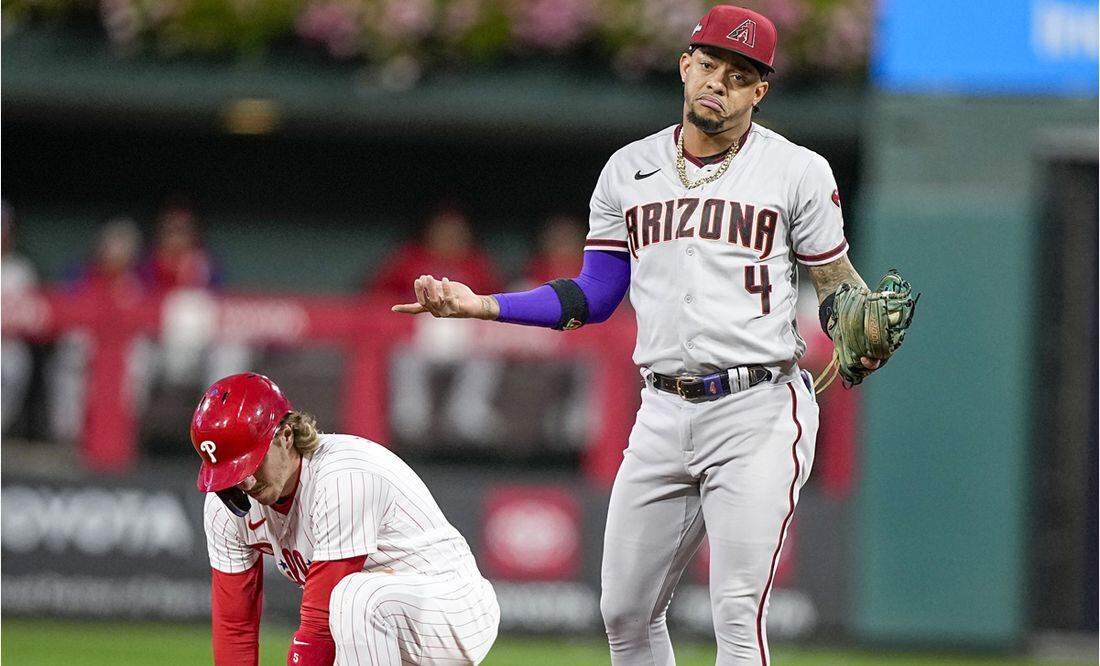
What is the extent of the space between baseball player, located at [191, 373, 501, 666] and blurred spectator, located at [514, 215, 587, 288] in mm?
5098

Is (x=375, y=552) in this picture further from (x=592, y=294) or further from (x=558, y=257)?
(x=558, y=257)

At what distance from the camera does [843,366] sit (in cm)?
387

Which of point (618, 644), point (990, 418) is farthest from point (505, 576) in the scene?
point (618, 644)

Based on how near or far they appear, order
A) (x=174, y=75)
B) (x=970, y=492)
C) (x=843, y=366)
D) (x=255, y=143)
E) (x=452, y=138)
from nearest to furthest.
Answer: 1. (x=843, y=366)
2. (x=970, y=492)
3. (x=174, y=75)
4. (x=452, y=138)
5. (x=255, y=143)

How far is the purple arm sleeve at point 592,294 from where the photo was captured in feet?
13.4

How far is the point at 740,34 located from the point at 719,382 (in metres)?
0.88

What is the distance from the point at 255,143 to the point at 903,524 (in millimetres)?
5921

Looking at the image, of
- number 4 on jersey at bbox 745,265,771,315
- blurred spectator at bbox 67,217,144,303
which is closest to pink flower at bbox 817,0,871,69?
blurred spectator at bbox 67,217,144,303

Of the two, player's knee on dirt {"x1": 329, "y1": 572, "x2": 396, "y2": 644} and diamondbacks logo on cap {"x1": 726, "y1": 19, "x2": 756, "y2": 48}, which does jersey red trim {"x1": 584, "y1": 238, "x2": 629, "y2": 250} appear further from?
player's knee on dirt {"x1": 329, "y1": 572, "x2": 396, "y2": 644}

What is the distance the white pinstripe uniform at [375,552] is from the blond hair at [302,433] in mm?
33

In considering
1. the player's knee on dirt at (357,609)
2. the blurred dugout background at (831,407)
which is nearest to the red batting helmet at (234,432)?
the player's knee on dirt at (357,609)

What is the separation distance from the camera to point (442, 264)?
9453mm

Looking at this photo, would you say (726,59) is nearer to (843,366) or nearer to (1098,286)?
(843,366)

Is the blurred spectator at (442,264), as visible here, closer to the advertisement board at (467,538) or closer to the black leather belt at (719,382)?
the advertisement board at (467,538)
